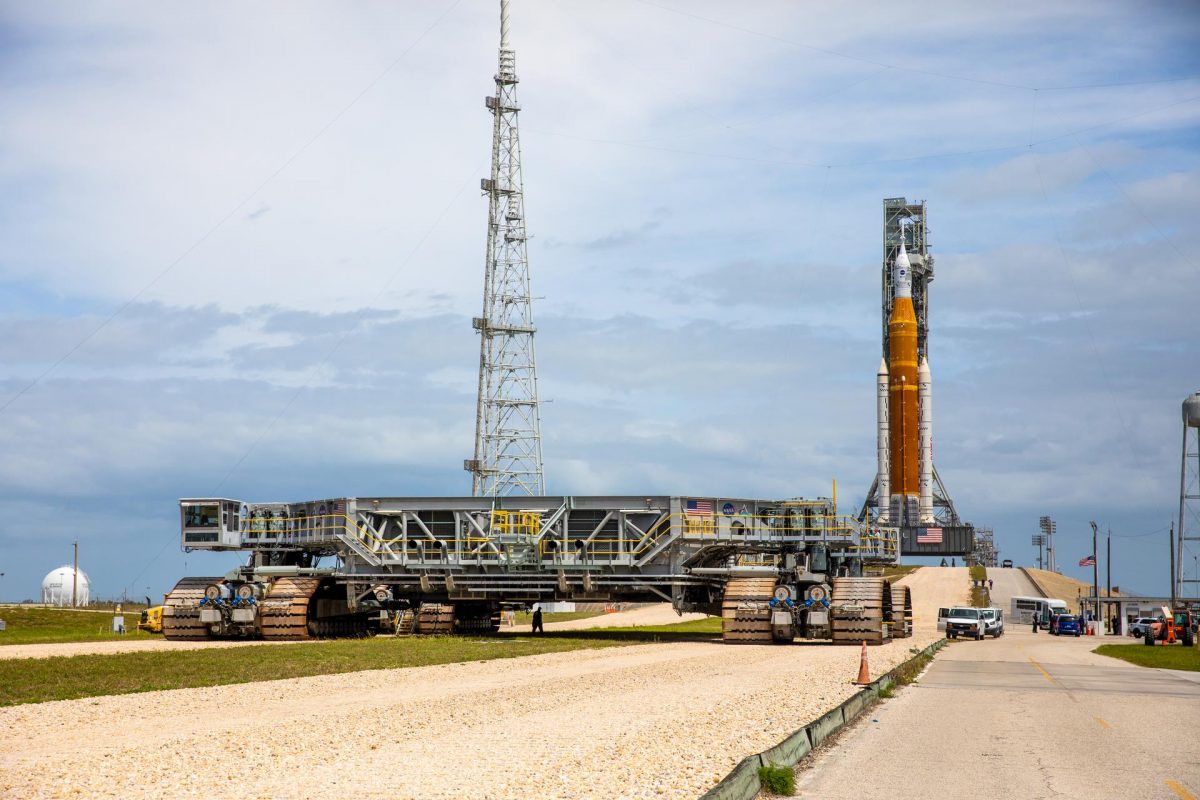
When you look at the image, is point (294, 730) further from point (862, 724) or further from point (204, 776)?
point (862, 724)

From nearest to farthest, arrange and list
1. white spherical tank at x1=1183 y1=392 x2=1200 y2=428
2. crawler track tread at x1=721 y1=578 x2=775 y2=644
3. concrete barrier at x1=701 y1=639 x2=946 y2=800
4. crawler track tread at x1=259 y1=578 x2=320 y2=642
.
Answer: concrete barrier at x1=701 y1=639 x2=946 y2=800, crawler track tread at x1=721 y1=578 x2=775 y2=644, crawler track tread at x1=259 y1=578 x2=320 y2=642, white spherical tank at x1=1183 y1=392 x2=1200 y2=428

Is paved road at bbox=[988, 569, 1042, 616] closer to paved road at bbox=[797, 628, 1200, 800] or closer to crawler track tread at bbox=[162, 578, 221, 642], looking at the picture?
crawler track tread at bbox=[162, 578, 221, 642]

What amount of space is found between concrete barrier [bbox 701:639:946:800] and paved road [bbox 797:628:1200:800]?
0.27 meters

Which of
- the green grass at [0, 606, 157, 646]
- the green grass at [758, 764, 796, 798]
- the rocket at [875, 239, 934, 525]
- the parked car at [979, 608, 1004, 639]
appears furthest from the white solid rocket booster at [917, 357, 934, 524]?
the green grass at [758, 764, 796, 798]

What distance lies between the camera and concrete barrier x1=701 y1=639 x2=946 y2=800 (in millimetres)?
11016

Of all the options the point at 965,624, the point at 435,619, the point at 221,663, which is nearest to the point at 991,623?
the point at 965,624

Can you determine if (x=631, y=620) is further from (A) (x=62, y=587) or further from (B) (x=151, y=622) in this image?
(A) (x=62, y=587)

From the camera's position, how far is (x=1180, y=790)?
490 inches

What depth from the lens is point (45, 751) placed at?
13719 mm

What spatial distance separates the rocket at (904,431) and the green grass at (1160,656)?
3906cm

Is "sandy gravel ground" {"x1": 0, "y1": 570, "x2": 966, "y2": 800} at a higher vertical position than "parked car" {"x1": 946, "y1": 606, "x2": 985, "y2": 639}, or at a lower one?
higher

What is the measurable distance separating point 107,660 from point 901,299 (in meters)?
70.9

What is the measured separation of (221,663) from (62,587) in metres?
87.8

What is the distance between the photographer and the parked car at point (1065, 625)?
215 feet
